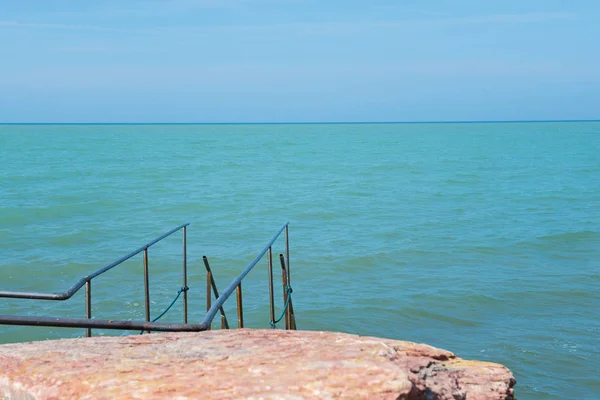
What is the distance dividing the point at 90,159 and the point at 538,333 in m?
50.4

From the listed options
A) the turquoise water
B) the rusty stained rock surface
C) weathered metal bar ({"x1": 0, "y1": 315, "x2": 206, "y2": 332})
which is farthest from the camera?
the turquoise water

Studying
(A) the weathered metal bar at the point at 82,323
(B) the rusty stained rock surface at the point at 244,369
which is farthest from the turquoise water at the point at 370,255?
(A) the weathered metal bar at the point at 82,323

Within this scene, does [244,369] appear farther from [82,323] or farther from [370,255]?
[370,255]

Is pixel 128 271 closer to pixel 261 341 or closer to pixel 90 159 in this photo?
pixel 261 341

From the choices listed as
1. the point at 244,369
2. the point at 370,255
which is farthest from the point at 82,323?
the point at 370,255

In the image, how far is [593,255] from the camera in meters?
16.2

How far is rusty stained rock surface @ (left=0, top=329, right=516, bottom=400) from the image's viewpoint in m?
3.27

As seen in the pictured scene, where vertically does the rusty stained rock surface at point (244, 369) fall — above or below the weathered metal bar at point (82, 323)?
below

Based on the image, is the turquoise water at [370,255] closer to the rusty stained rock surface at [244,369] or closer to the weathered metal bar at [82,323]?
the rusty stained rock surface at [244,369]

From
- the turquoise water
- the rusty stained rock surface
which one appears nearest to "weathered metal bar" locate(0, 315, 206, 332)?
the rusty stained rock surface

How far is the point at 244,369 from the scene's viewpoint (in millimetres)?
3455

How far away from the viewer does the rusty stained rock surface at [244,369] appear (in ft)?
10.7

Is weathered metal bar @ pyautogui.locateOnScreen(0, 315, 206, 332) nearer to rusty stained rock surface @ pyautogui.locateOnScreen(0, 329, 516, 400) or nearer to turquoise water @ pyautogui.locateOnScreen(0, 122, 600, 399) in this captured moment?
rusty stained rock surface @ pyautogui.locateOnScreen(0, 329, 516, 400)

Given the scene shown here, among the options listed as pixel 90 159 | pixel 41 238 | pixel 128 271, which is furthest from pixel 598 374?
pixel 90 159
